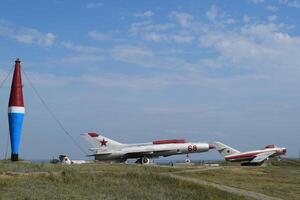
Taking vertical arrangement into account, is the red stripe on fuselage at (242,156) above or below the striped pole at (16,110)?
below

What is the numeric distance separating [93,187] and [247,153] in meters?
59.4

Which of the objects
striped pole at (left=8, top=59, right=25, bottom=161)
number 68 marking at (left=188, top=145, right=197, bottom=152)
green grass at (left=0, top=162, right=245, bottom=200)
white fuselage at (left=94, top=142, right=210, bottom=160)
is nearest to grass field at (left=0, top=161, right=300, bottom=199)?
green grass at (left=0, top=162, right=245, bottom=200)

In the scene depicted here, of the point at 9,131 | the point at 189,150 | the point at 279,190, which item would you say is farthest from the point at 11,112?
the point at 189,150

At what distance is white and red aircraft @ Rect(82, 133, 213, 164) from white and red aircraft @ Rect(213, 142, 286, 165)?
61.0ft

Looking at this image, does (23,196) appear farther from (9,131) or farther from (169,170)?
(169,170)

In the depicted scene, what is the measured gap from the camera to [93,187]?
2616cm

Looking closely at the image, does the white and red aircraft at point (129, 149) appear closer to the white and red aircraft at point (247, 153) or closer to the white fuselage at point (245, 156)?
the white and red aircraft at point (247, 153)

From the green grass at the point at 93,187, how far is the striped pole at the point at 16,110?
7.87 meters

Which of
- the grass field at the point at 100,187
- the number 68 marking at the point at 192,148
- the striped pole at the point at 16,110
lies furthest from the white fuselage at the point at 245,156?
the striped pole at the point at 16,110

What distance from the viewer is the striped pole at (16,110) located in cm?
3994

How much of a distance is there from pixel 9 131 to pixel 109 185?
15.7 metres

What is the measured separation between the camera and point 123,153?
62.5 m

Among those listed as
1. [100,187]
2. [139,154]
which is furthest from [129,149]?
[100,187]

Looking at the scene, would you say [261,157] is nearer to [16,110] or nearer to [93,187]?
[16,110]
